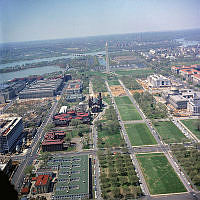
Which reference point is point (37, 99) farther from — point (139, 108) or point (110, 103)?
point (139, 108)

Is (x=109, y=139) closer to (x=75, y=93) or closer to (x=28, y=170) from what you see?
(x=28, y=170)

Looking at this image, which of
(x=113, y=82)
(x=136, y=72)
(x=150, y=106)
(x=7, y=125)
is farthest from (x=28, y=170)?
(x=136, y=72)

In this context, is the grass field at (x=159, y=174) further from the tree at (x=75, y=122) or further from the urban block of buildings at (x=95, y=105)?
the urban block of buildings at (x=95, y=105)

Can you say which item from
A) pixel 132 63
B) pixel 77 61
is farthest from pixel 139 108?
pixel 77 61

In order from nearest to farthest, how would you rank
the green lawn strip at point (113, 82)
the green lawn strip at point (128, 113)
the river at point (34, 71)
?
the green lawn strip at point (128, 113)
the green lawn strip at point (113, 82)
the river at point (34, 71)

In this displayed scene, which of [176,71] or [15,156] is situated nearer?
[15,156]

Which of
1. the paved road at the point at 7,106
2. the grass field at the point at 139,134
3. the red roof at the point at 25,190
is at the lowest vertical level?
the red roof at the point at 25,190

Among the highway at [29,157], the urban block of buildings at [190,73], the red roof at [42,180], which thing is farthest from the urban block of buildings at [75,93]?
the urban block of buildings at [190,73]
